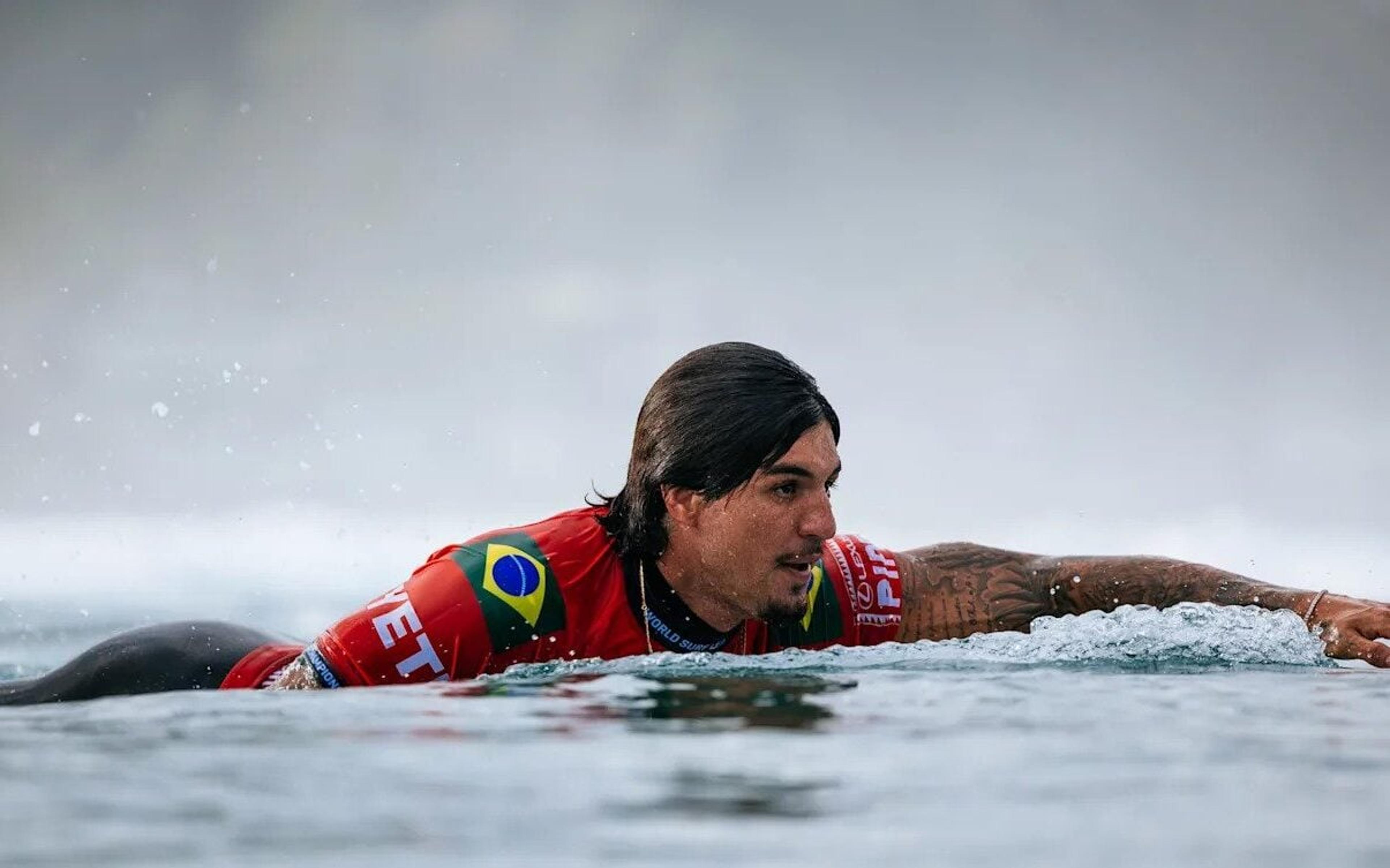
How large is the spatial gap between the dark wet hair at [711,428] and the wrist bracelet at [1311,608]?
1.81m

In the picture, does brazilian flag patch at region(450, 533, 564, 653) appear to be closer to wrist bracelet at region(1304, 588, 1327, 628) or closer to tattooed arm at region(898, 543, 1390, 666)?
tattooed arm at region(898, 543, 1390, 666)

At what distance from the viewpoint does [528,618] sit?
17.4 ft

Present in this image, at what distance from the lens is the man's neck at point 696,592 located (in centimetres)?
570

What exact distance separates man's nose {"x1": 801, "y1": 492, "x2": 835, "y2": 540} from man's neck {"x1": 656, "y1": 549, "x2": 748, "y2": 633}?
435 mm

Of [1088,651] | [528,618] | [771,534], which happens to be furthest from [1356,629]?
[528,618]

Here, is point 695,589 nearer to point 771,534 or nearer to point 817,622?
point 771,534

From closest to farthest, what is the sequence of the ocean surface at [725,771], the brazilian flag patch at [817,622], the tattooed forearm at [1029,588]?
the ocean surface at [725,771], the brazilian flag patch at [817,622], the tattooed forearm at [1029,588]

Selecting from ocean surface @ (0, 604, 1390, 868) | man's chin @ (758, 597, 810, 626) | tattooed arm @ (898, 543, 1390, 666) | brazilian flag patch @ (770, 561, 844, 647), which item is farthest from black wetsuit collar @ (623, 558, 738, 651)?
tattooed arm @ (898, 543, 1390, 666)

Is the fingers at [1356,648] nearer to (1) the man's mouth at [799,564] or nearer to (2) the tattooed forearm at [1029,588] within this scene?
(2) the tattooed forearm at [1029,588]

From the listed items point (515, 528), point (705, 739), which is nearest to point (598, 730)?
point (705, 739)

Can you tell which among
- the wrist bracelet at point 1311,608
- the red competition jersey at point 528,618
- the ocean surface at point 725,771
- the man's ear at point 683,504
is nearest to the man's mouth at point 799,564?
the red competition jersey at point 528,618

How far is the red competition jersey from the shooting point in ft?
16.8

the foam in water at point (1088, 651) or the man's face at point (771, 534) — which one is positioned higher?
the man's face at point (771, 534)

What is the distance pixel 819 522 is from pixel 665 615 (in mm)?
663
